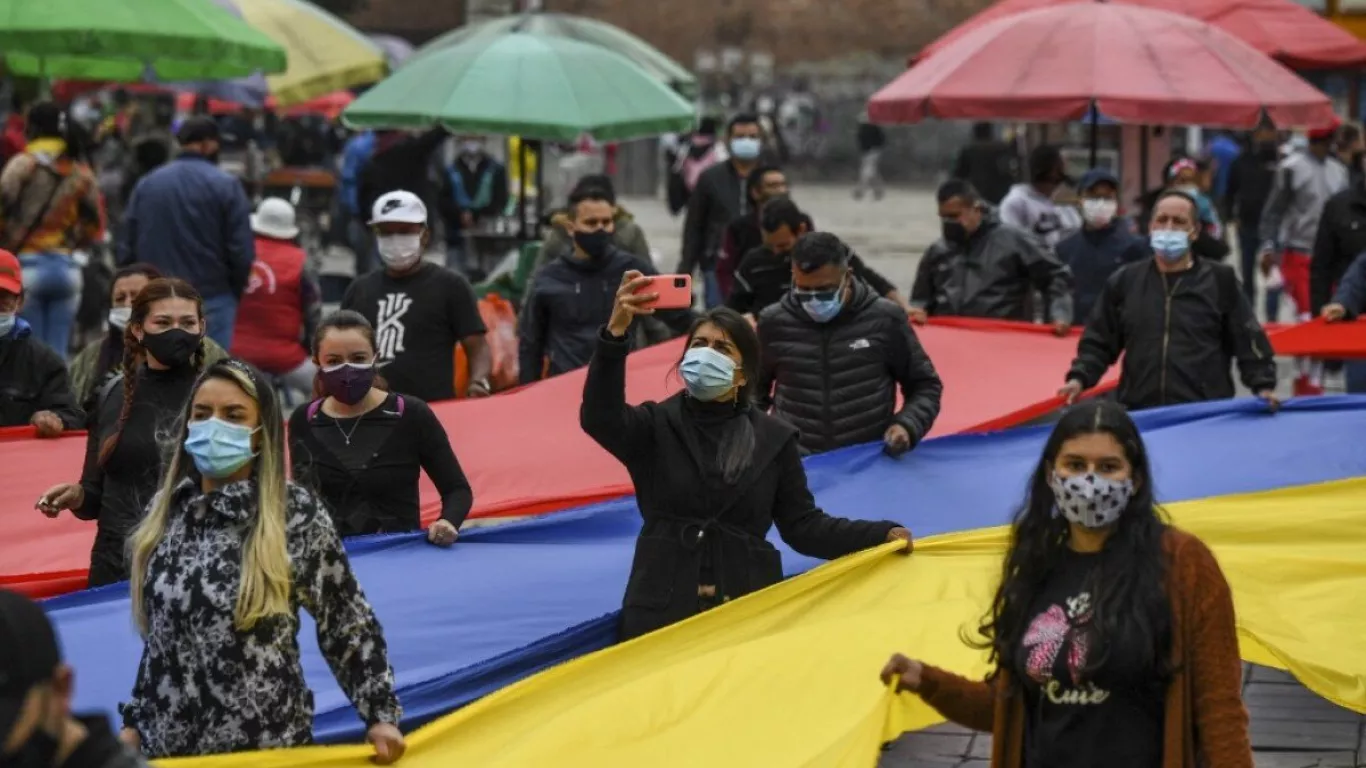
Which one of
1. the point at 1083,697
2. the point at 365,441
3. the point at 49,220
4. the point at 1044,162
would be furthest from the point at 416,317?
the point at 1083,697

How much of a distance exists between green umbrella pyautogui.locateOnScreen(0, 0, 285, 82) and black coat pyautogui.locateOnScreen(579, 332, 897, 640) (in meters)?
6.42

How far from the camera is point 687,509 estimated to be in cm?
700

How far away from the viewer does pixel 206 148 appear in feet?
44.0

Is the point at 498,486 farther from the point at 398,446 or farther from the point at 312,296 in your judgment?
the point at 312,296

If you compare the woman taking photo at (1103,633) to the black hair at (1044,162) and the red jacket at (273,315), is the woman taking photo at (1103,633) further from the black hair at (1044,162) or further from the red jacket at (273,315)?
the black hair at (1044,162)

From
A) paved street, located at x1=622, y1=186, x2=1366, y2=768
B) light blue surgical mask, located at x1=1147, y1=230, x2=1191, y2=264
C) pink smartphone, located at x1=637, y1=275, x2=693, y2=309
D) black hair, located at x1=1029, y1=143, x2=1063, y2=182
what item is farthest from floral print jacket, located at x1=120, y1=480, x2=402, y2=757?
black hair, located at x1=1029, y1=143, x2=1063, y2=182

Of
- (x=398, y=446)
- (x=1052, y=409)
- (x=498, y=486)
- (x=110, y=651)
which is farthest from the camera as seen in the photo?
(x=1052, y=409)

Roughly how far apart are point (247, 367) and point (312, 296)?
7719 mm

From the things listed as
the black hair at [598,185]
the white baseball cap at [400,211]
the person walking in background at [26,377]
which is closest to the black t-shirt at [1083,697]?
the person walking in background at [26,377]

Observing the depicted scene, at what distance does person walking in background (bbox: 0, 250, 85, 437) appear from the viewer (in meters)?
9.20

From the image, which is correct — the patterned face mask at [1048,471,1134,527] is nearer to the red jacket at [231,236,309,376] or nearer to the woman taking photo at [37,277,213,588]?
the woman taking photo at [37,277,213,588]

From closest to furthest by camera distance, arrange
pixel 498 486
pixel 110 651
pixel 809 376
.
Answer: pixel 110 651 < pixel 809 376 < pixel 498 486

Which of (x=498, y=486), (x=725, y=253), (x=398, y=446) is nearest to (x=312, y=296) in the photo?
(x=725, y=253)

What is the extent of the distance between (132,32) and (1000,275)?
4422 millimetres
